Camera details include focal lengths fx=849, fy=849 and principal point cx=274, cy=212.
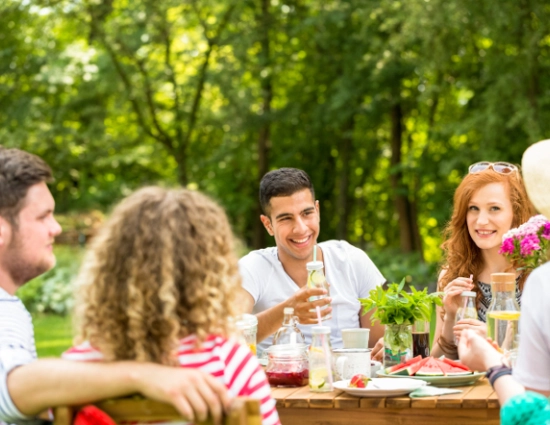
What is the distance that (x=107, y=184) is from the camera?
69.7 ft

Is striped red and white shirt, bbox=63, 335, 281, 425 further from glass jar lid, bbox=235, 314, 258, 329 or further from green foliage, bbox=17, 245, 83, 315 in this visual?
green foliage, bbox=17, 245, 83, 315

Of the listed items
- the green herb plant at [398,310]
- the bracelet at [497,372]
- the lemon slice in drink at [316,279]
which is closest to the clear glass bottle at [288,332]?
the lemon slice in drink at [316,279]

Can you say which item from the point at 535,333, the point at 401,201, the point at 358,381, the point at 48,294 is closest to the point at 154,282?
the point at 535,333

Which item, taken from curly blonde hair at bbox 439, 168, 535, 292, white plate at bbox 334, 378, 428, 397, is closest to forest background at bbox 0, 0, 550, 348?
curly blonde hair at bbox 439, 168, 535, 292

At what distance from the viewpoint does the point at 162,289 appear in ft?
5.83

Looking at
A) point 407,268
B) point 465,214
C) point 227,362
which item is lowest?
point 407,268

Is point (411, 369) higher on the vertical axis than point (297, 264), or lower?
lower

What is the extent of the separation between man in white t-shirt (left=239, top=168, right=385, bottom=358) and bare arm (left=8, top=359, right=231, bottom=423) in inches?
85.7

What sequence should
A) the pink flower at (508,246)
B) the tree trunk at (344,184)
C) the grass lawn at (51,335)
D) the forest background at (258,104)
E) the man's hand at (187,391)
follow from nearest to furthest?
the man's hand at (187,391)
the pink flower at (508,246)
the grass lawn at (51,335)
the forest background at (258,104)
the tree trunk at (344,184)

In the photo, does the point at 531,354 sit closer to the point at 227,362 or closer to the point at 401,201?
the point at 227,362

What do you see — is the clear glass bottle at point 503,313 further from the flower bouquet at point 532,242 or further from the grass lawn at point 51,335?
the grass lawn at point 51,335

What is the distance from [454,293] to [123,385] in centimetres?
196

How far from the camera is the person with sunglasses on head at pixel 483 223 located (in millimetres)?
3922

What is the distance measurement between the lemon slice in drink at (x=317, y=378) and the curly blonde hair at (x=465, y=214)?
4.11 feet
